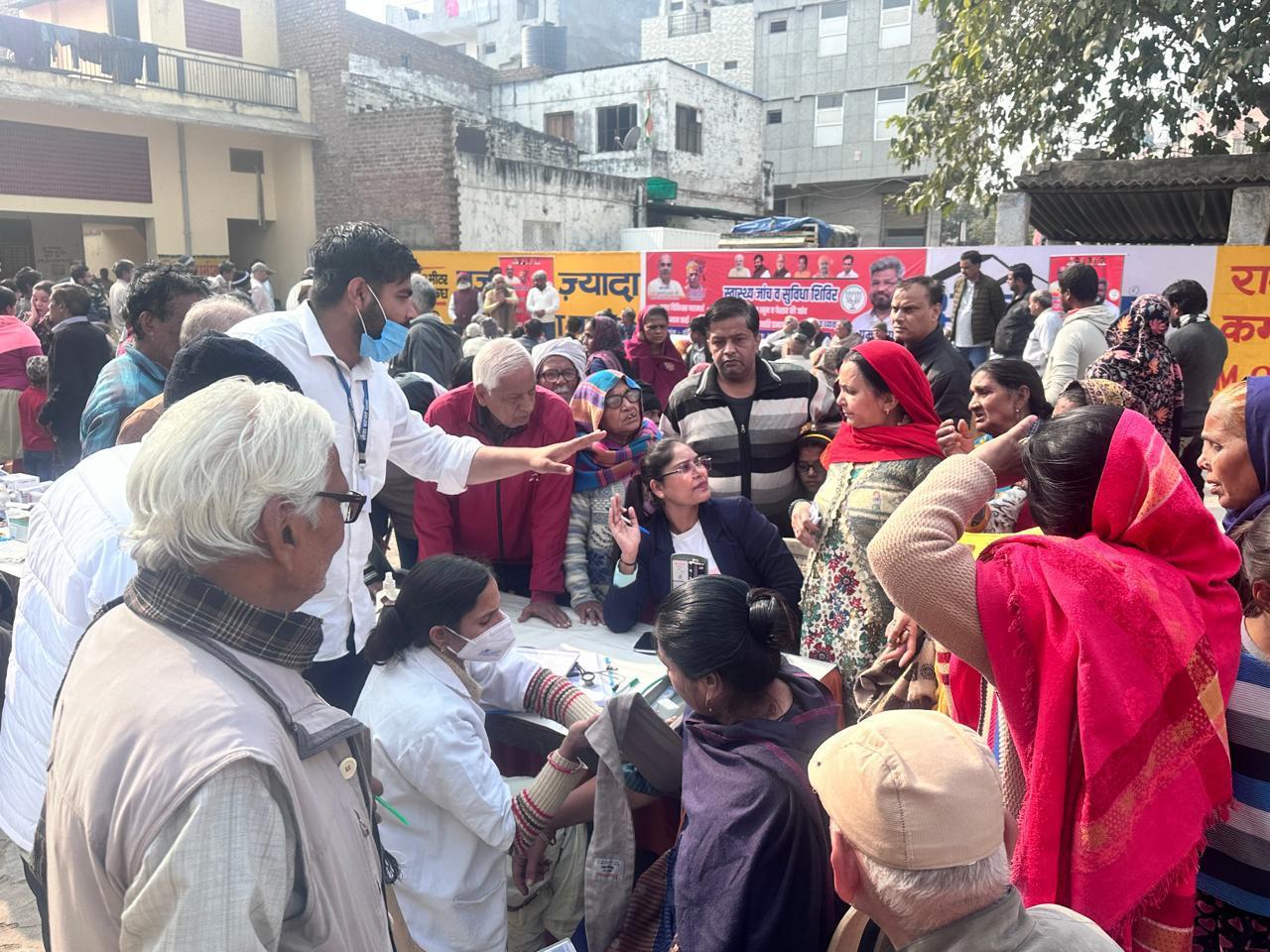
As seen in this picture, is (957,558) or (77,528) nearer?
(957,558)

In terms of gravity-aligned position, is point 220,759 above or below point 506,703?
above

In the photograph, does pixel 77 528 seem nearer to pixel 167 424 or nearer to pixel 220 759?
pixel 167 424

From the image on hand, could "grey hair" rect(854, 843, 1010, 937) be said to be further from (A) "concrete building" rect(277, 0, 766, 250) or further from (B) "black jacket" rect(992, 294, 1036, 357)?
(A) "concrete building" rect(277, 0, 766, 250)

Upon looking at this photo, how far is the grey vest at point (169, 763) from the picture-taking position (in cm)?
97

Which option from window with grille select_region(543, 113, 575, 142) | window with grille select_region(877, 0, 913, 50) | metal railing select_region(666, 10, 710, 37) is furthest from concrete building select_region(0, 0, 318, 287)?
window with grille select_region(877, 0, 913, 50)

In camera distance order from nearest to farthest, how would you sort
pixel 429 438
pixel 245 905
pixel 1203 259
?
pixel 245 905 → pixel 429 438 → pixel 1203 259

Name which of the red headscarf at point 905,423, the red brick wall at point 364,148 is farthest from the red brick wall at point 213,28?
the red headscarf at point 905,423

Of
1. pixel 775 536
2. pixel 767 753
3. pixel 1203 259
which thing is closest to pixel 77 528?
pixel 767 753

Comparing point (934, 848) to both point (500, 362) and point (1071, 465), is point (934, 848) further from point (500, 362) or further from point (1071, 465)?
point (500, 362)

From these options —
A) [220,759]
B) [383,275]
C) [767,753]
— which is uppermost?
[383,275]

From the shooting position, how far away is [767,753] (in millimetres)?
1720

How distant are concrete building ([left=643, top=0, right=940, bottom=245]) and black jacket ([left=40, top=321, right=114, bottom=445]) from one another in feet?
81.2

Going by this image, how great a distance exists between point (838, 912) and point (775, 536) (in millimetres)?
1370

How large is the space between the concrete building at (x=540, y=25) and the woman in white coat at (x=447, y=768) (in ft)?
95.6
